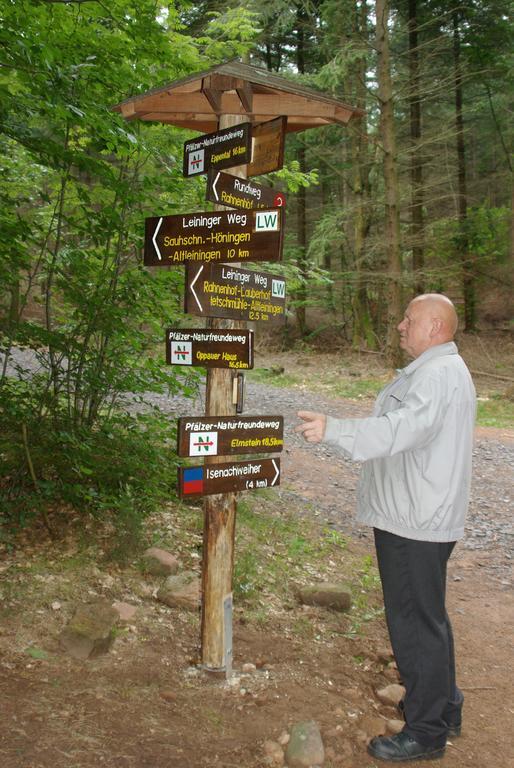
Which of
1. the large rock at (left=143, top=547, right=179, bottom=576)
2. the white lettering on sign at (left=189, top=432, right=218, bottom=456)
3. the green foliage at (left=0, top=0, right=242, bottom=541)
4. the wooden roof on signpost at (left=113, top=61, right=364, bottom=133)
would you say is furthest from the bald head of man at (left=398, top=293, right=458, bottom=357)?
the large rock at (left=143, top=547, right=179, bottom=576)

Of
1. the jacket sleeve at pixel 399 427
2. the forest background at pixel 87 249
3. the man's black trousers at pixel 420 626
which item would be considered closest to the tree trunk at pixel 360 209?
the forest background at pixel 87 249

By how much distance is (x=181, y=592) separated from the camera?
15.4 feet

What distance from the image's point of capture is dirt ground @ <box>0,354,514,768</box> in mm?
3078

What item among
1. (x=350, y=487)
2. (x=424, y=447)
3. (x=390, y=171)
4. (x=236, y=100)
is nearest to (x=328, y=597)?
(x=424, y=447)

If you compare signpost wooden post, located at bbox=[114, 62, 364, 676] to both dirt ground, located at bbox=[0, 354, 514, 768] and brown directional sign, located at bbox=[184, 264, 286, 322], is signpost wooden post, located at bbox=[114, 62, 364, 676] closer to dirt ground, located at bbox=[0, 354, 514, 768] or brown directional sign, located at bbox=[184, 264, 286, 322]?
brown directional sign, located at bbox=[184, 264, 286, 322]

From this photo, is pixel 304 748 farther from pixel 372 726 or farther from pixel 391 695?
pixel 391 695

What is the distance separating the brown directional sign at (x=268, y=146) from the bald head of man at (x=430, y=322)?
1.21m

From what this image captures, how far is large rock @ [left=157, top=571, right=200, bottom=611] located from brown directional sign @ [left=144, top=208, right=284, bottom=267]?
245 cm

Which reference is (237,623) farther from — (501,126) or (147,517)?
(501,126)

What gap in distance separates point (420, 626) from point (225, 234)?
2.30 meters

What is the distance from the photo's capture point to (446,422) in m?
3.06

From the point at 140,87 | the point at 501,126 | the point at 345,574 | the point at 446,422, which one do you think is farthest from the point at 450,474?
the point at 501,126

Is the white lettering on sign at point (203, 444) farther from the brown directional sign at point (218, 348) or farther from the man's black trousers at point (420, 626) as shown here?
the man's black trousers at point (420, 626)

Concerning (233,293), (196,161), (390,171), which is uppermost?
(390,171)
